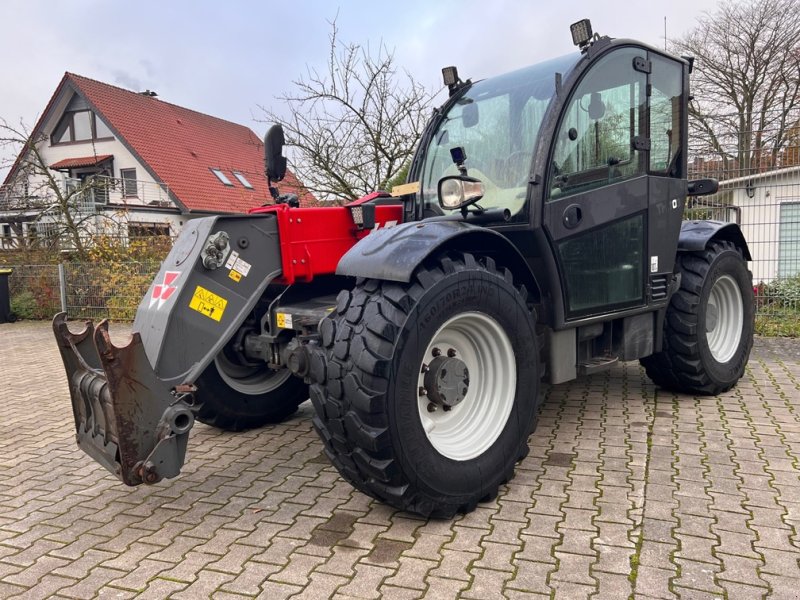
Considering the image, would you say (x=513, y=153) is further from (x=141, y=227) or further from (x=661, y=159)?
(x=141, y=227)

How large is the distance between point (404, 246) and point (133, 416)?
1.39 metres

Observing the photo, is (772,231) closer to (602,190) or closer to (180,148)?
(602,190)

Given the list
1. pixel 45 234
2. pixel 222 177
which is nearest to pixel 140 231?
pixel 45 234

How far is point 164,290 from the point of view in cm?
327

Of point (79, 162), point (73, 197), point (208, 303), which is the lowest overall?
point (208, 303)

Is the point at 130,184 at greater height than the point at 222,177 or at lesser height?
lesser

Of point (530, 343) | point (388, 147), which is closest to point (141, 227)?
point (388, 147)

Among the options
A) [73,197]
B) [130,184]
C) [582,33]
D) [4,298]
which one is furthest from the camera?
[130,184]

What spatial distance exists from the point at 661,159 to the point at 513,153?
1279 millimetres

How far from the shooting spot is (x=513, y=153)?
380cm

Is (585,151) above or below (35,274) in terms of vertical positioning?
above

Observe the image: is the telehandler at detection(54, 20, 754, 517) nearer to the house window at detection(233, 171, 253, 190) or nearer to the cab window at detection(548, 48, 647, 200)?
the cab window at detection(548, 48, 647, 200)

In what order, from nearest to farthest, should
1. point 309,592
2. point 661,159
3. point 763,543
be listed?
1. point 309,592
2. point 763,543
3. point 661,159

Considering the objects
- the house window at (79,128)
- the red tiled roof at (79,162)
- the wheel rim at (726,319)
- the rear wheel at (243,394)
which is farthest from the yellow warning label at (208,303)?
the house window at (79,128)
